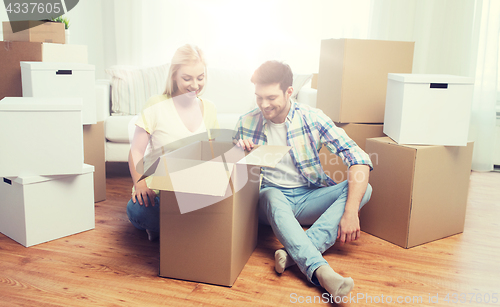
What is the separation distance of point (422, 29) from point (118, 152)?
234cm

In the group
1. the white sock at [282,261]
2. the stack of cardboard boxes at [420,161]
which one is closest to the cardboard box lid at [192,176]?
the white sock at [282,261]

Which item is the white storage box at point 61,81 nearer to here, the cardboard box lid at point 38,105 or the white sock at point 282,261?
the cardboard box lid at point 38,105

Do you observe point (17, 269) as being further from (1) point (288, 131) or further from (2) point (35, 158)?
(1) point (288, 131)

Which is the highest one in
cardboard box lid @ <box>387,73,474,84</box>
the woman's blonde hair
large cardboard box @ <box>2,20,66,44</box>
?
large cardboard box @ <box>2,20,66,44</box>

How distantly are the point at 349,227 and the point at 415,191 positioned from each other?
37 centimetres

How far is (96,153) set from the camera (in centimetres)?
216

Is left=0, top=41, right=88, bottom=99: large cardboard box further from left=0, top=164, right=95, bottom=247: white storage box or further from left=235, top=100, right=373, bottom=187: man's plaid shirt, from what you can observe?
left=235, top=100, right=373, bottom=187: man's plaid shirt

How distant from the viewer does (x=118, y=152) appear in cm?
252

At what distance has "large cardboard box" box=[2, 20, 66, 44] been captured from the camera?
81.4 inches

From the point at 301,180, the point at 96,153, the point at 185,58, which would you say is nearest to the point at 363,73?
the point at 301,180

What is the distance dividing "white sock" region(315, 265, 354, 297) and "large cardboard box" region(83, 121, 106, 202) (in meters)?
1.35

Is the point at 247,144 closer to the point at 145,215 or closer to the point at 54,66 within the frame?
the point at 145,215

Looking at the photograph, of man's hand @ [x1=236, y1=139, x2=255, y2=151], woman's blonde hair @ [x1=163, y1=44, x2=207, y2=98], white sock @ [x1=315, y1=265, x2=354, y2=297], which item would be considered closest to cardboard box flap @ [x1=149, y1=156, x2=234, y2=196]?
man's hand @ [x1=236, y1=139, x2=255, y2=151]

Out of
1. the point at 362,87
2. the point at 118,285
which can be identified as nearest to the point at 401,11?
the point at 362,87
